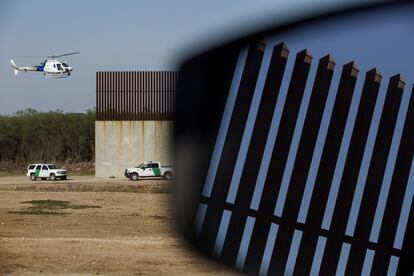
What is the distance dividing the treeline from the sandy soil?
38.8 metres

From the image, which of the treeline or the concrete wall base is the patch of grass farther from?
the treeline

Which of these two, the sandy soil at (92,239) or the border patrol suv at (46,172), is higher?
the sandy soil at (92,239)

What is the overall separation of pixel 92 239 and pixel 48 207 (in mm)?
10923

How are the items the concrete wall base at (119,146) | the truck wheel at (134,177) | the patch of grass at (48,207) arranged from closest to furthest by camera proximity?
the concrete wall base at (119,146) → the patch of grass at (48,207) → the truck wheel at (134,177)

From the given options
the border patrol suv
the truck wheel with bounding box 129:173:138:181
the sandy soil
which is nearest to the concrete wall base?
the truck wheel with bounding box 129:173:138:181

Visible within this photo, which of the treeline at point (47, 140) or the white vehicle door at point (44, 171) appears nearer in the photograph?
the white vehicle door at point (44, 171)

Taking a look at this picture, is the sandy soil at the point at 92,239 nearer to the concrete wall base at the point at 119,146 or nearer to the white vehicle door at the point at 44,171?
the concrete wall base at the point at 119,146

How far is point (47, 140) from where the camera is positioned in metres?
73.0

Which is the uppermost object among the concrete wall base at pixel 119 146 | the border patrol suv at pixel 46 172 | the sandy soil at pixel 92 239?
the concrete wall base at pixel 119 146

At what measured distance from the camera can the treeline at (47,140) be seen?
70.9m

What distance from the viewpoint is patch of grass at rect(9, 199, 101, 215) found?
25.3 meters

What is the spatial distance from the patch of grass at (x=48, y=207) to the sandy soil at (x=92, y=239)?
0.09 ft

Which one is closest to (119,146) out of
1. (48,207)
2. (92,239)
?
(48,207)

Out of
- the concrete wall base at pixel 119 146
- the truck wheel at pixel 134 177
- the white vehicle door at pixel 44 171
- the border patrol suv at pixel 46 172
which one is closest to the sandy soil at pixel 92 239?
the concrete wall base at pixel 119 146
